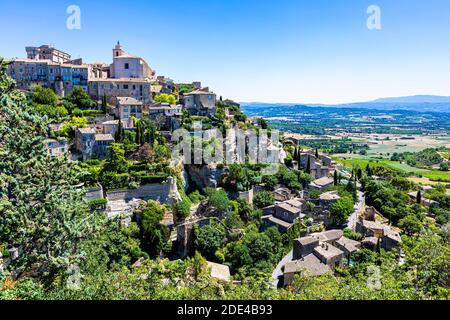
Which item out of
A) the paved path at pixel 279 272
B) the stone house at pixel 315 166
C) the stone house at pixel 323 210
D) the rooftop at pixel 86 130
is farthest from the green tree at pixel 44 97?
the stone house at pixel 315 166

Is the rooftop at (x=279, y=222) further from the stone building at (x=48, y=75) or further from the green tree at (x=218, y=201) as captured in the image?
the stone building at (x=48, y=75)

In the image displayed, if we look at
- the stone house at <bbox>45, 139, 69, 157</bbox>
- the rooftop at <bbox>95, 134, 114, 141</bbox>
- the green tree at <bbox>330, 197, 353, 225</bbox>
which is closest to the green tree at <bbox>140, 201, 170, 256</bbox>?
the rooftop at <bbox>95, 134, 114, 141</bbox>

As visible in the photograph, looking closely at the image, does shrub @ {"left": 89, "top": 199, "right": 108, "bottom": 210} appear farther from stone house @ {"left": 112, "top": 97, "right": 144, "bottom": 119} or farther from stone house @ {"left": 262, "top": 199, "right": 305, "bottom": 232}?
stone house @ {"left": 262, "top": 199, "right": 305, "bottom": 232}

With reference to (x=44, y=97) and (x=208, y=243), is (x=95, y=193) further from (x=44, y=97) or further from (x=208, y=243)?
(x=44, y=97)

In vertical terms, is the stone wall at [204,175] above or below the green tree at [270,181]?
above

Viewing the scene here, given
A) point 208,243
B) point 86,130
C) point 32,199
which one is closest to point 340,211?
point 208,243
